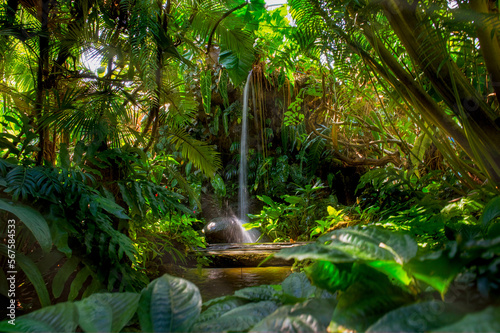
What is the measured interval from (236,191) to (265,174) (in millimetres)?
1083

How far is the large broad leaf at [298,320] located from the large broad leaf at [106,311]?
236 mm

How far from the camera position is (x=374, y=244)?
486 millimetres

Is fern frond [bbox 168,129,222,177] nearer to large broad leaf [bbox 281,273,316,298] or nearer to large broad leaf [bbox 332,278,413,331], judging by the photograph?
large broad leaf [bbox 281,273,316,298]

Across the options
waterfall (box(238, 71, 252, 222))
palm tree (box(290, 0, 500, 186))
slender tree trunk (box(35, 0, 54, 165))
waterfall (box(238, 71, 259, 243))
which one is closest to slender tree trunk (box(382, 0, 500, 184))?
palm tree (box(290, 0, 500, 186))

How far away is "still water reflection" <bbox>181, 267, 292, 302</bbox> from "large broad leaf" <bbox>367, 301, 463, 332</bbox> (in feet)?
5.66

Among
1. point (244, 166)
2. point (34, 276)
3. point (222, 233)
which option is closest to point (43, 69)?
point (34, 276)

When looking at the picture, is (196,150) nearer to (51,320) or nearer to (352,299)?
(51,320)

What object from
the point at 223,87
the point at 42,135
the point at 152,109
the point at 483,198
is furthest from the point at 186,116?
the point at 223,87

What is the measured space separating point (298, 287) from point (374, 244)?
29 centimetres

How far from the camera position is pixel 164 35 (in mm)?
2240

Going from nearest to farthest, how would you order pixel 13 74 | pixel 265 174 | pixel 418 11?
pixel 418 11 < pixel 13 74 < pixel 265 174

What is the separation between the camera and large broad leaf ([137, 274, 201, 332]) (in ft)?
1.55

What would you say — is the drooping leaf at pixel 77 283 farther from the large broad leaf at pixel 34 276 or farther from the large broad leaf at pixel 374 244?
the large broad leaf at pixel 374 244

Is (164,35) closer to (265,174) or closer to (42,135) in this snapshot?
(42,135)
